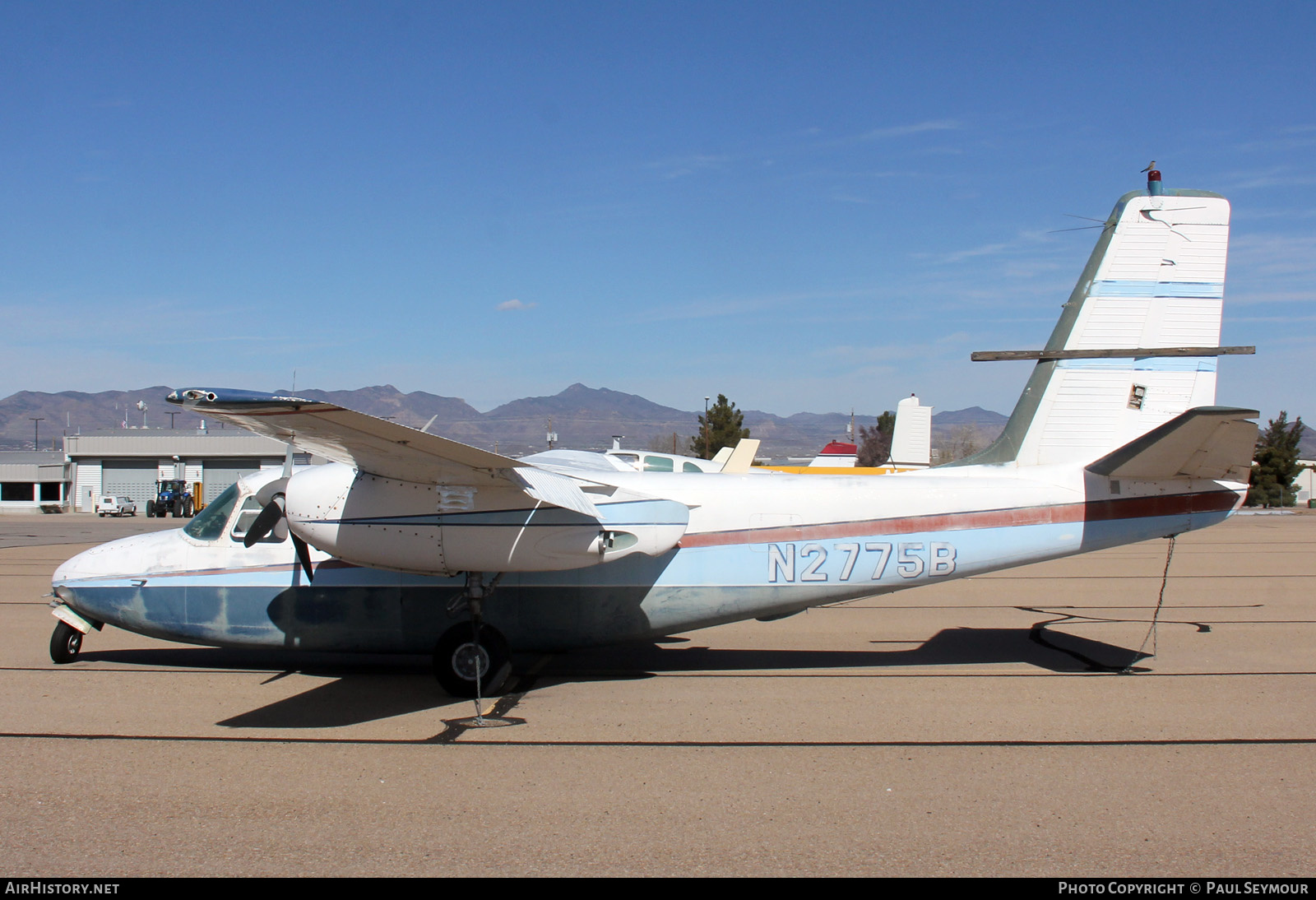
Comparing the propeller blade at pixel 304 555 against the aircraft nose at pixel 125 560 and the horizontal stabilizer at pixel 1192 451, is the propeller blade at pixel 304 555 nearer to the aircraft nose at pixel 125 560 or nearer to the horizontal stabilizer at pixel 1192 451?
the aircraft nose at pixel 125 560

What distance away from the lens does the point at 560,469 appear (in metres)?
9.34

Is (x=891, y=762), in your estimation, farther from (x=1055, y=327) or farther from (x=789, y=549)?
(x=1055, y=327)

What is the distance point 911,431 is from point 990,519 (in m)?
20.3

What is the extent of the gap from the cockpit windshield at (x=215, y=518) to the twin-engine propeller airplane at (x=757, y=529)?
0.07ft

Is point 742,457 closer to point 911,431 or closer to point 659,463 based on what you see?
point 911,431

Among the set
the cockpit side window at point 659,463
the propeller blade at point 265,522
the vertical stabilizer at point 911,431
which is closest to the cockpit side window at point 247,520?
the propeller blade at point 265,522

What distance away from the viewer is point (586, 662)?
9.88 m

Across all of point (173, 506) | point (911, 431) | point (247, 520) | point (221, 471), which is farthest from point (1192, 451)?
point (221, 471)

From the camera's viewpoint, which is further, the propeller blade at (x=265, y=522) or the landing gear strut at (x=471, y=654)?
the propeller blade at (x=265, y=522)

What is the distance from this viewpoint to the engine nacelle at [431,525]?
7812 mm

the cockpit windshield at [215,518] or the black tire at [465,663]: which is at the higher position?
the cockpit windshield at [215,518]

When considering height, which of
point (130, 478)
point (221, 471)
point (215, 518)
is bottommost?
point (130, 478)
